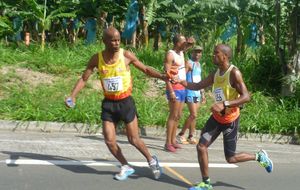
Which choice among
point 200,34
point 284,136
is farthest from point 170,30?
point 284,136

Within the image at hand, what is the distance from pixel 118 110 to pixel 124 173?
0.81 m

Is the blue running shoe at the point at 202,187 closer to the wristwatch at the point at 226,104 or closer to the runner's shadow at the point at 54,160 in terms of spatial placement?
the wristwatch at the point at 226,104

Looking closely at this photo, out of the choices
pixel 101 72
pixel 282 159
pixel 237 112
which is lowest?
pixel 282 159

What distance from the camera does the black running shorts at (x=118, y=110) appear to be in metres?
6.71

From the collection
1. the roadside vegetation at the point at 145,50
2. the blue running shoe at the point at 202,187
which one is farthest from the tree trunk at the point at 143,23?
the blue running shoe at the point at 202,187

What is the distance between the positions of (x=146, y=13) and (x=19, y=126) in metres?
6.04

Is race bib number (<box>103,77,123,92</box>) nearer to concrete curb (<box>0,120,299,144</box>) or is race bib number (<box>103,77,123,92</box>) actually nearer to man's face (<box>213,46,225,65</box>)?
man's face (<box>213,46,225,65</box>)

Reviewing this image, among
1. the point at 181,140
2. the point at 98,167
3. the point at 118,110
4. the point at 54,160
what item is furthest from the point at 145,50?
the point at 118,110

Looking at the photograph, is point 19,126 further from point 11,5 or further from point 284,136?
point 11,5

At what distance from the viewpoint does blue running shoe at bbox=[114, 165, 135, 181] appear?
6.82 m

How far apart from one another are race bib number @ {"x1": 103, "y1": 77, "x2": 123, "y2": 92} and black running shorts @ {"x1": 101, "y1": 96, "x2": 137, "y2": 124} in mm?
161

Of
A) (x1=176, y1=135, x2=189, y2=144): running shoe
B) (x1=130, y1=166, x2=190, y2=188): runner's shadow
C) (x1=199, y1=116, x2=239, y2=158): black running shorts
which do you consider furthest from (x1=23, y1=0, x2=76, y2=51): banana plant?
(x1=199, y1=116, x2=239, y2=158): black running shorts

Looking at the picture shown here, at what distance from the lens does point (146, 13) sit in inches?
588

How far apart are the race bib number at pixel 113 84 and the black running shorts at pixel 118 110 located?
16 centimetres
